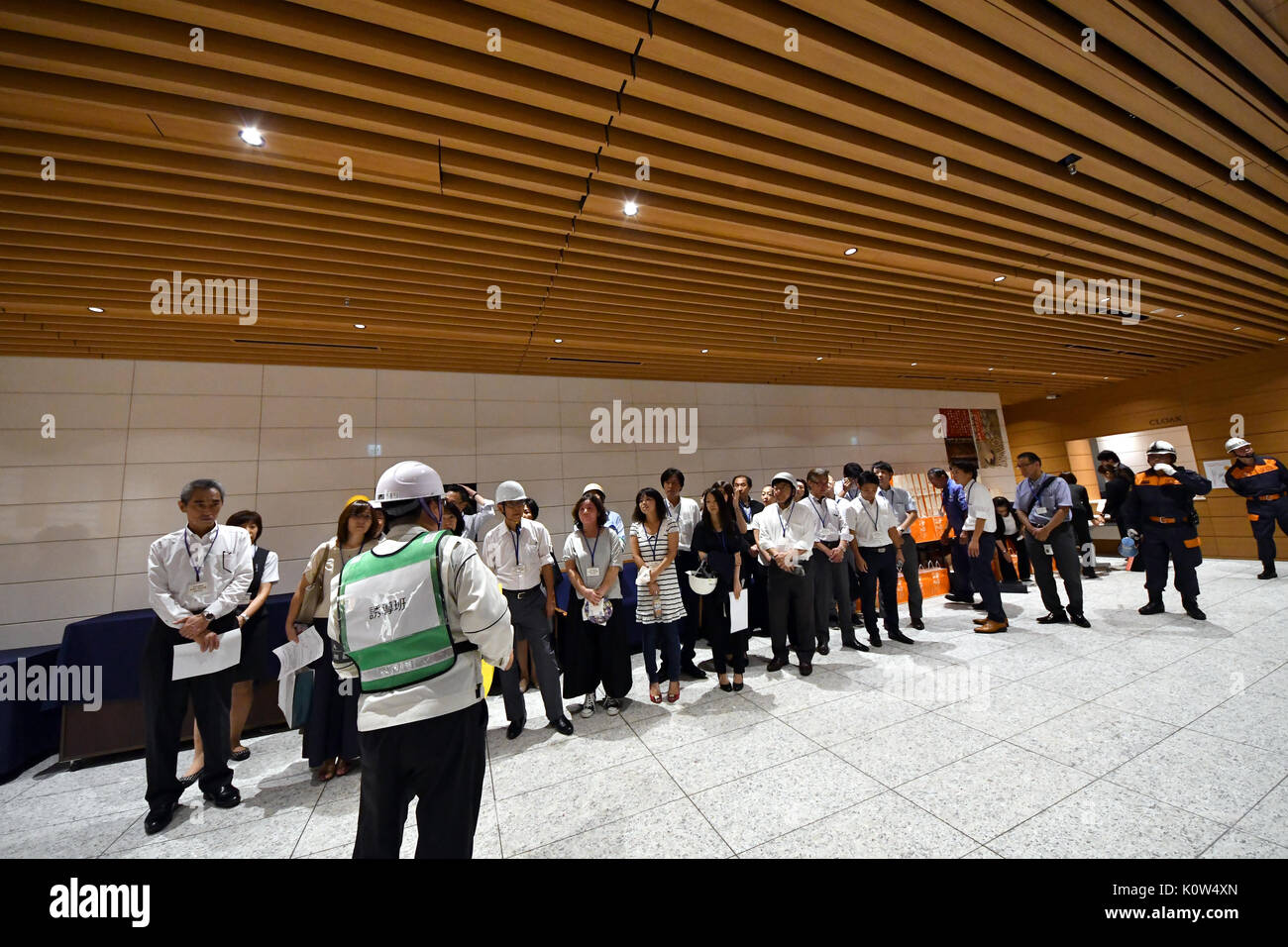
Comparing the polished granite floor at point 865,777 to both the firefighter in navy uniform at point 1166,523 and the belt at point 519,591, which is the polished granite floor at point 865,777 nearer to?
the firefighter in navy uniform at point 1166,523

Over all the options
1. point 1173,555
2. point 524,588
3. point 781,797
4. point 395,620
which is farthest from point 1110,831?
point 1173,555

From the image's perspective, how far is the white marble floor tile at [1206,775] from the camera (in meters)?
1.73

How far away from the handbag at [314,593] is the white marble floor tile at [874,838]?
2.61m

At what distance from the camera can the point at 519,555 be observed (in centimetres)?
294

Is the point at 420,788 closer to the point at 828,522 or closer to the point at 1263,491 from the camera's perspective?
the point at 828,522

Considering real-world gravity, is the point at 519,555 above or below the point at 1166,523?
above

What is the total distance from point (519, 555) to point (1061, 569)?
4976 millimetres

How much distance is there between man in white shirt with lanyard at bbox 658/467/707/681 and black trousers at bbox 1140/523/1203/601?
4396 mm

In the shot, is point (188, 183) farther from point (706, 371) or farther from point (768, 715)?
point (706, 371)

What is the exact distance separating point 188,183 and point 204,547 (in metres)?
2.17

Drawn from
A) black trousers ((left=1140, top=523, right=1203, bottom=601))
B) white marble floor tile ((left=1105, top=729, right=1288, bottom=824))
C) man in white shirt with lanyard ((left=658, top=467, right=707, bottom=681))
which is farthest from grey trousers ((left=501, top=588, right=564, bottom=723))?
black trousers ((left=1140, top=523, right=1203, bottom=601))

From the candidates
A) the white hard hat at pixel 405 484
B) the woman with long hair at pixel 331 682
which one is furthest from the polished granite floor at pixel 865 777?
the white hard hat at pixel 405 484

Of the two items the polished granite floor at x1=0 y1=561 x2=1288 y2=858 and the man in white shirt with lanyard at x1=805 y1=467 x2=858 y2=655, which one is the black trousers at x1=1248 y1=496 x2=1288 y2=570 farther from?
the man in white shirt with lanyard at x1=805 y1=467 x2=858 y2=655

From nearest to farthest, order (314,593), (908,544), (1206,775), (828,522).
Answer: (1206,775), (314,593), (828,522), (908,544)
